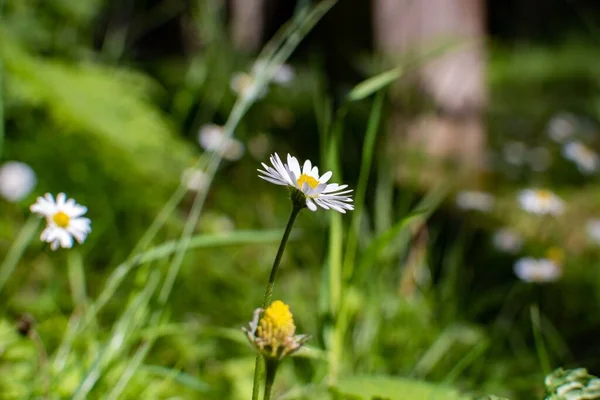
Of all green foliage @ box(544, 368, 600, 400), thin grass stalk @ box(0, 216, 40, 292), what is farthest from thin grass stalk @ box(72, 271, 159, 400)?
green foliage @ box(544, 368, 600, 400)

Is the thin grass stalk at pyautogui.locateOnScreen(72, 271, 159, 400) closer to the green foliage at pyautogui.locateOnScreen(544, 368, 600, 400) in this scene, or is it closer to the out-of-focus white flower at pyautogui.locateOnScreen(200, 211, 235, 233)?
the green foliage at pyautogui.locateOnScreen(544, 368, 600, 400)

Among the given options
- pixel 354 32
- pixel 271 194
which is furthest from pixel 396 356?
pixel 354 32

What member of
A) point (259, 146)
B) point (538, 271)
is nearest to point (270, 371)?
point (538, 271)

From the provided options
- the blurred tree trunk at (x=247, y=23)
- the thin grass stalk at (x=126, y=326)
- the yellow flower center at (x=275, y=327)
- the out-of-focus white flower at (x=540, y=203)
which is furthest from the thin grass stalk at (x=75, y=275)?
the blurred tree trunk at (x=247, y=23)

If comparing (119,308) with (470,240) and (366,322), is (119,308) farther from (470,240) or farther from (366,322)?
(470,240)

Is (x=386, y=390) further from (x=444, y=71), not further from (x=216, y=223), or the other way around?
(x=444, y=71)

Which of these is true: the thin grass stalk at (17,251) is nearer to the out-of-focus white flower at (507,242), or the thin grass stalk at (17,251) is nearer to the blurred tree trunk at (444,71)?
the blurred tree trunk at (444,71)
